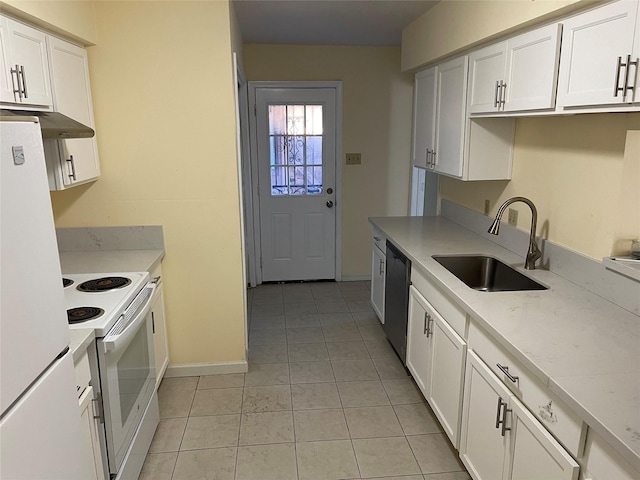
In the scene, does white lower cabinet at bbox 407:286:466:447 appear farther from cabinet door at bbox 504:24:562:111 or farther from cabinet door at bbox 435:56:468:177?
cabinet door at bbox 504:24:562:111

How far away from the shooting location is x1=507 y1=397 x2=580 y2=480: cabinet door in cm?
140

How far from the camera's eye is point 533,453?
5.13ft

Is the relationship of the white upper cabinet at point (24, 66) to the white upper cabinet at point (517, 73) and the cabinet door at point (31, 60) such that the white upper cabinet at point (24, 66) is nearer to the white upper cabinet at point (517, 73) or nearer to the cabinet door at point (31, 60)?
the cabinet door at point (31, 60)

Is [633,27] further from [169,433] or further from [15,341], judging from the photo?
[169,433]

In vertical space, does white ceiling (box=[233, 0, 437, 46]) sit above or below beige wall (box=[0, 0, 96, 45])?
above

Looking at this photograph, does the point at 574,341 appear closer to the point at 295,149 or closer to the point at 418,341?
the point at 418,341

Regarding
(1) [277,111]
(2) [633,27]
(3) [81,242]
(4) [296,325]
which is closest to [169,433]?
(3) [81,242]

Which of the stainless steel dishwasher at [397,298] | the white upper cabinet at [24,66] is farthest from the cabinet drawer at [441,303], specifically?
the white upper cabinet at [24,66]

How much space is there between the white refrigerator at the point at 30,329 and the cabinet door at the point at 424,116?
2682 millimetres

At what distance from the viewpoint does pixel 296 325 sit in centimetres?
398

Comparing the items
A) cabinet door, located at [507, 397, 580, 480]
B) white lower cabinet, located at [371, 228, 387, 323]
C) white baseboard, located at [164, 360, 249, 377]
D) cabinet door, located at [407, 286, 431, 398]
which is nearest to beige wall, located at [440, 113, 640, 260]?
cabinet door, located at [407, 286, 431, 398]

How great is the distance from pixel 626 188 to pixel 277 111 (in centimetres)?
334

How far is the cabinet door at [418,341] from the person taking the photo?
265 centimetres

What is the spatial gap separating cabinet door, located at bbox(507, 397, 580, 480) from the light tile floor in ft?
2.29
